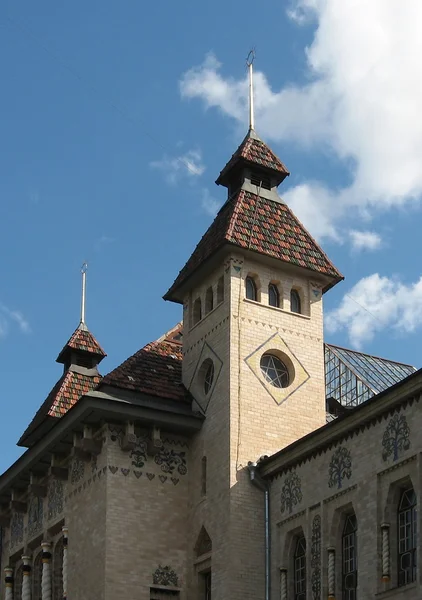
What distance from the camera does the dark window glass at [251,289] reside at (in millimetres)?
31917

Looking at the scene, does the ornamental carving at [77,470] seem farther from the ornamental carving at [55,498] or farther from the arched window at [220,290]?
the arched window at [220,290]

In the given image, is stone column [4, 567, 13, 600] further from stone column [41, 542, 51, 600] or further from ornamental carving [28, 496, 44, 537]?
stone column [41, 542, 51, 600]

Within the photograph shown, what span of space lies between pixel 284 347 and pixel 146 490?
17.5 ft

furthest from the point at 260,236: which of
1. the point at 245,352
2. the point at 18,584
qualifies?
the point at 18,584

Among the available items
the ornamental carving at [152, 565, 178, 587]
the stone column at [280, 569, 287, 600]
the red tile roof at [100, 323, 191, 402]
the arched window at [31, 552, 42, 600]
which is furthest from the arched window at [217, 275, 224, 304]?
the arched window at [31, 552, 42, 600]

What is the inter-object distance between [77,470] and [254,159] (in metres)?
10.5

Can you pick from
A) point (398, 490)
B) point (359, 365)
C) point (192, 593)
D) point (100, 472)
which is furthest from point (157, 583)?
point (359, 365)

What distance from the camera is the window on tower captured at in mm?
31906

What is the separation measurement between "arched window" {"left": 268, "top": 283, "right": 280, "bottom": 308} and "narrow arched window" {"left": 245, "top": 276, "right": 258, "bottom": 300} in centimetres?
46

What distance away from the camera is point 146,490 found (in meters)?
30.5

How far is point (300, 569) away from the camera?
27.7 meters

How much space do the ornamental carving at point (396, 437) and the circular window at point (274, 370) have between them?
676 centimetres

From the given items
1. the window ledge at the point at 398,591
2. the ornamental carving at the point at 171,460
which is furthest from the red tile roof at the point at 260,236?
the window ledge at the point at 398,591

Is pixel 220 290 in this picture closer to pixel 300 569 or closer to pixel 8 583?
pixel 300 569
